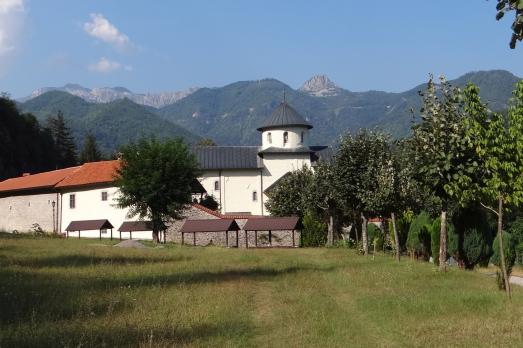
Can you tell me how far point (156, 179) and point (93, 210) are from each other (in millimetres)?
18480

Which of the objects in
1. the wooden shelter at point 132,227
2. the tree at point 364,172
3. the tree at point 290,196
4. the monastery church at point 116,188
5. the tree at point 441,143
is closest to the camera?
the tree at point 441,143

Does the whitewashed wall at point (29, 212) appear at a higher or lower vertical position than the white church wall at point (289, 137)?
lower

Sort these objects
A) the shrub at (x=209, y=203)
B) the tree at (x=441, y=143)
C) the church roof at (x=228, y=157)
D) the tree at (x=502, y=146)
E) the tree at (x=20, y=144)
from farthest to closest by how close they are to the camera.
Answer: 1. the tree at (x=20, y=144)
2. the church roof at (x=228, y=157)
3. the shrub at (x=209, y=203)
4. the tree at (x=441, y=143)
5. the tree at (x=502, y=146)

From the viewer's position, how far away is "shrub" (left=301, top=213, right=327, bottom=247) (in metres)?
51.4

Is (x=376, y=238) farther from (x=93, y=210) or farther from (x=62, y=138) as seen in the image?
(x=62, y=138)

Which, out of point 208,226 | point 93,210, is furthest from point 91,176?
point 208,226

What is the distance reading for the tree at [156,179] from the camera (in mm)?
43938

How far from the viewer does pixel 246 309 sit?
1208 centimetres

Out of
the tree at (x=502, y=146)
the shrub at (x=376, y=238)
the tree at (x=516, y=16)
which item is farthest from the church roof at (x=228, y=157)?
the tree at (x=516, y=16)

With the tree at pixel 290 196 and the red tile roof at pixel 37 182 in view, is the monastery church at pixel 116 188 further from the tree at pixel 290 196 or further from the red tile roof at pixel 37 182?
the tree at pixel 290 196

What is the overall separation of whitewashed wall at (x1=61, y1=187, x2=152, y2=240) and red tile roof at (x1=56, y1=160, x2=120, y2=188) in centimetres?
95

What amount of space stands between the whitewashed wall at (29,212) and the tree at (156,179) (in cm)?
1876

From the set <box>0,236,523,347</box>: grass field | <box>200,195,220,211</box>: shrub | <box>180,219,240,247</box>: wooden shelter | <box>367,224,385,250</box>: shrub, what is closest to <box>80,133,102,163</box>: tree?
<box>200,195,220,211</box>: shrub

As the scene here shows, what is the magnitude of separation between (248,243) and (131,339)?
152ft
